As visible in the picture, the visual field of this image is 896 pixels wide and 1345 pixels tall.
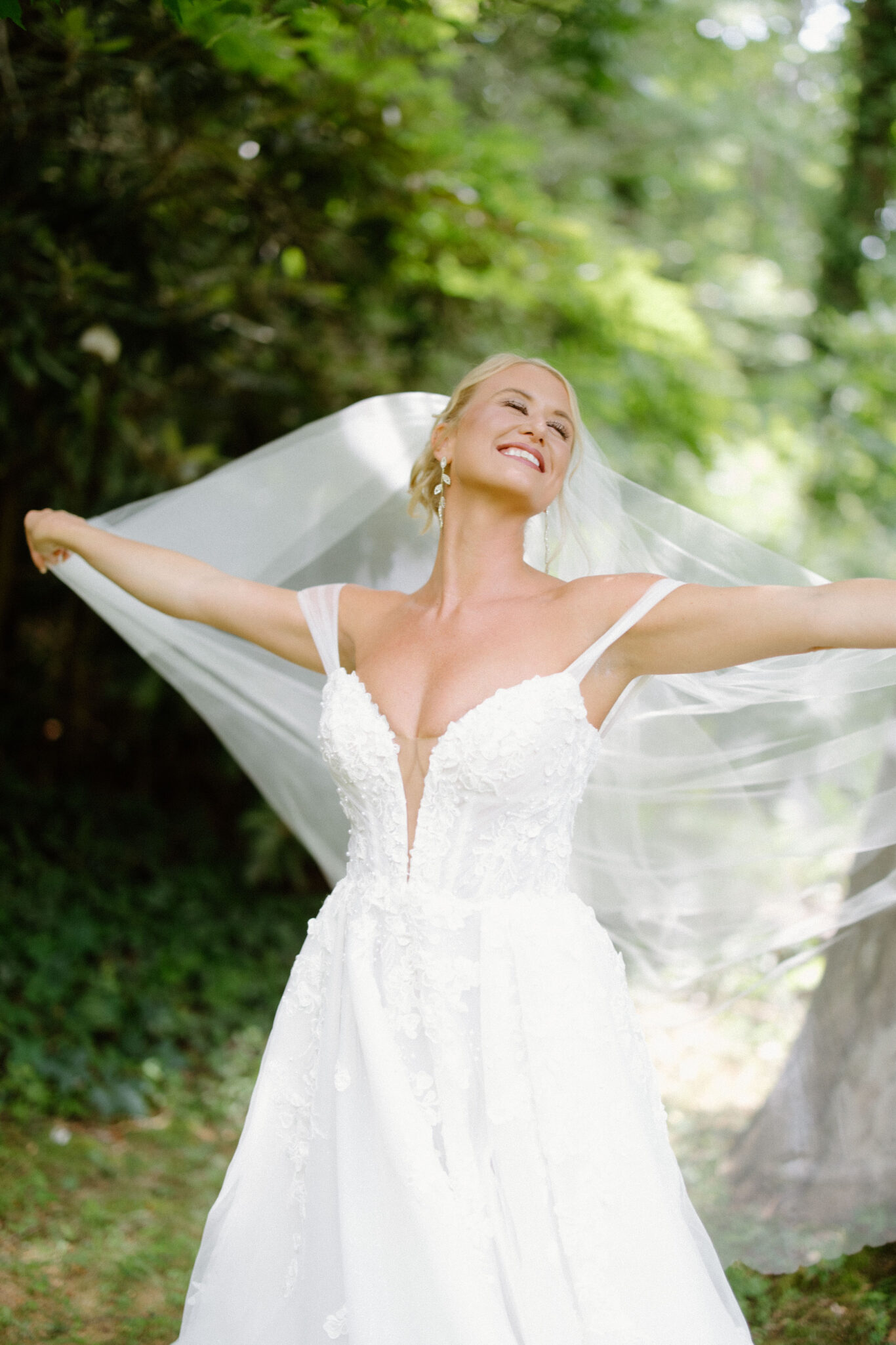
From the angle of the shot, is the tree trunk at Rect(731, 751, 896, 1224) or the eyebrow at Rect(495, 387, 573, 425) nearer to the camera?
the eyebrow at Rect(495, 387, 573, 425)

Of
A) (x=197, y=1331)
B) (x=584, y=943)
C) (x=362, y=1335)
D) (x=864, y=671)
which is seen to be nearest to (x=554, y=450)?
(x=864, y=671)

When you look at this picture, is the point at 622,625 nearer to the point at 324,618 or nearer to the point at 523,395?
the point at 523,395

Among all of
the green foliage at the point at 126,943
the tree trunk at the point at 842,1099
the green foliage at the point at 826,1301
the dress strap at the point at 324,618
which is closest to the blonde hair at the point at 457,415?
the dress strap at the point at 324,618

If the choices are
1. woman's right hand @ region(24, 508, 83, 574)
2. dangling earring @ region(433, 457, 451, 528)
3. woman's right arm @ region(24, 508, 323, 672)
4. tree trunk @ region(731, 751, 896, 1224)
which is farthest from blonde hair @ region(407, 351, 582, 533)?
tree trunk @ region(731, 751, 896, 1224)

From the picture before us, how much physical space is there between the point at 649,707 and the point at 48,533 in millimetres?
1597

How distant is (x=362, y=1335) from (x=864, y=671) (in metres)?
1.75

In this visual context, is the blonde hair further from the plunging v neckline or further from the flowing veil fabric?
the plunging v neckline

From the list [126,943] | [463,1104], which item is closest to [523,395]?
[463,1104]

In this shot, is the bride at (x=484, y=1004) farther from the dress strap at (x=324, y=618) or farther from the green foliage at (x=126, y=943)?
the green foliage at (x=126, y=943)

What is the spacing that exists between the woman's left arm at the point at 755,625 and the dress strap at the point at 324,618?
0.76m

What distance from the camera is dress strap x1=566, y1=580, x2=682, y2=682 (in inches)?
89.3

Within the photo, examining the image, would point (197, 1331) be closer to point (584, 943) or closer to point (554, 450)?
point (584, 943)

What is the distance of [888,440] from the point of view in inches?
263

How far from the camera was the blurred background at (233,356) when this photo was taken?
A: 393 centimetres
